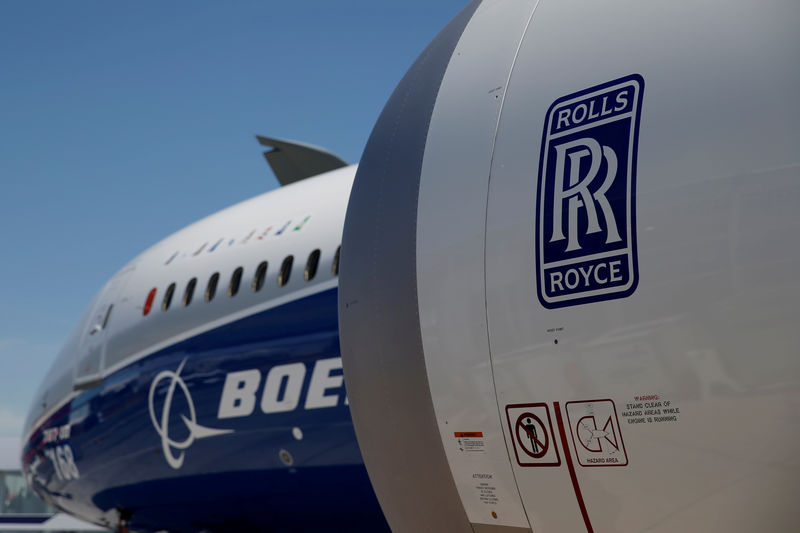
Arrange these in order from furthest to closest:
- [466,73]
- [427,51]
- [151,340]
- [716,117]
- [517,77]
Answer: [151,340], [427,51], [466,73], [517,77], [716,117]

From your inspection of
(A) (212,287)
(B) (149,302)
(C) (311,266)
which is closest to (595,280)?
(C) (311,266)

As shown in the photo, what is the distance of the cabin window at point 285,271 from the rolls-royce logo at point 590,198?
421cm

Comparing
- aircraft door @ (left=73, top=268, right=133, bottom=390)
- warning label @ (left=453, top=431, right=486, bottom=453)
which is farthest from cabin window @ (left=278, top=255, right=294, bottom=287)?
warning label @ (left=453, top=431, right=486, bottom=453)

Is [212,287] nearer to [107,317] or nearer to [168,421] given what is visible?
[168,421]

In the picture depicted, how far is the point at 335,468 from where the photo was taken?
21.9 ft

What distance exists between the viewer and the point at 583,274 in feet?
10.3

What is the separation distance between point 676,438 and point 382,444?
1.52m

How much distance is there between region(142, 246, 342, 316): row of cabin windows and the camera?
7117mm

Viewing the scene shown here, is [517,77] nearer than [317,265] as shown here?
Yes

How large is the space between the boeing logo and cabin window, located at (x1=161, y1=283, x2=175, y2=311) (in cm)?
69

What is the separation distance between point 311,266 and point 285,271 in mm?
309

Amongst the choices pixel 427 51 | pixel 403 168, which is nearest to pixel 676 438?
pixel 403 168

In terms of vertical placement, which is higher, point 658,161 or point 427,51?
point 427,51

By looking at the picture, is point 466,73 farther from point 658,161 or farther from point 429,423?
point 429,423
